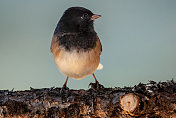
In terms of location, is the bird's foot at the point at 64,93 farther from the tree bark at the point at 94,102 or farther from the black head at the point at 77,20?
the black head at the point at 77,20

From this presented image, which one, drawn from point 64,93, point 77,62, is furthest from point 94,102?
point 77,62

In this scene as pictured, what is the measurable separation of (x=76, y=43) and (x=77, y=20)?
11.0 inches

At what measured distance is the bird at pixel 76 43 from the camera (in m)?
2.23

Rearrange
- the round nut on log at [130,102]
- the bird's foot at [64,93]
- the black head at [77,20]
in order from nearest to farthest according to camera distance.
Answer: the round nut on log at [130,102], the bird's foot at [64,93], the black head at [77,20]

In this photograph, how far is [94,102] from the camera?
1.92 meters

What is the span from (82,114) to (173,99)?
69 cm

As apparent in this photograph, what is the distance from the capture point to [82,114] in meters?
1.90

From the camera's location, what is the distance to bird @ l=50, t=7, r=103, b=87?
2.23 meters

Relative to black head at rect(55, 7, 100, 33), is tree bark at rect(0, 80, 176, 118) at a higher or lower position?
lower

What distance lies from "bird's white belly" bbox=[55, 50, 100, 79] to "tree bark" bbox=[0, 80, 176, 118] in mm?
255

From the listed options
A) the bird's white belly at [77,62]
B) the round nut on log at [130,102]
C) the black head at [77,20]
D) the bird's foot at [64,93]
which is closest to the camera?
the round nut on log at [130,102]

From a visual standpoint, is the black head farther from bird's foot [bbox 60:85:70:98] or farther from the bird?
bird's foot [bbox 60:85:70:98]

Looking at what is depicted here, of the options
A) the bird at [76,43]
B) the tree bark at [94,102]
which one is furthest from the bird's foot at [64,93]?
the bird at [76,43]

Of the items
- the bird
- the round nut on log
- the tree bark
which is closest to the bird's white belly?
the bird
